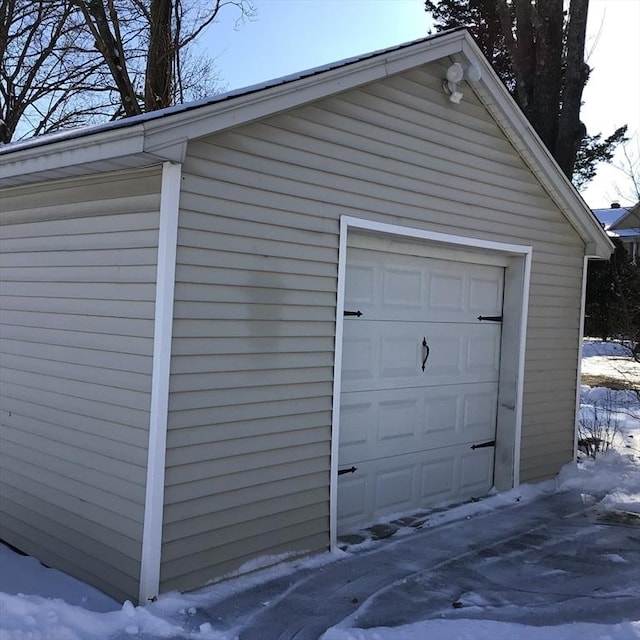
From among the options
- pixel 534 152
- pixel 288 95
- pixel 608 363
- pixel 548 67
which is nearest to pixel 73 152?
pixel 288 95

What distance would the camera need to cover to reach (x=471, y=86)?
5.96 meters

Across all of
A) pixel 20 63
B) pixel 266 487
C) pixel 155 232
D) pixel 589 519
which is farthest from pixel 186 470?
pixel 20 63

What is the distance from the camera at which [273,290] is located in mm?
4441

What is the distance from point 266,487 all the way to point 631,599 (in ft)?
7.84

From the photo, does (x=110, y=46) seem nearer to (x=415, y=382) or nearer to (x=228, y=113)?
(x=415, y=382)

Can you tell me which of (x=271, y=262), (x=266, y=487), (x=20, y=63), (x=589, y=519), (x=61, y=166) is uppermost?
(x=20, y=63)

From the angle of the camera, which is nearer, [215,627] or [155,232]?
[215,627]

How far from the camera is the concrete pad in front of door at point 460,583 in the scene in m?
3.88

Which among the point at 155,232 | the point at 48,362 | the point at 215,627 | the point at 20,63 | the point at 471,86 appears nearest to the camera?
the point at 215,627

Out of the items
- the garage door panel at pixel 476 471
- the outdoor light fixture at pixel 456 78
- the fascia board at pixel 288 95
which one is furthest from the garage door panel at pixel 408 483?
the outdoor light fixture at pixel 456 78

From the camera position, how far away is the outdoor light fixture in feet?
18.5

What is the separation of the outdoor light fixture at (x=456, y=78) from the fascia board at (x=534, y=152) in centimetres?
10

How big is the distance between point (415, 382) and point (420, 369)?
126 millimetres

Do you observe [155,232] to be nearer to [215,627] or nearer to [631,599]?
[215,627]
